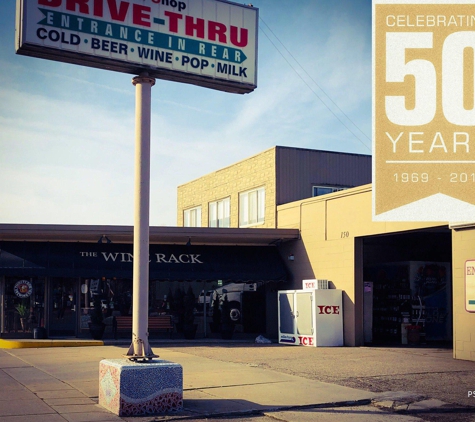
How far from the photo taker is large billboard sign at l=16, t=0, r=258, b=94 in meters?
11.1

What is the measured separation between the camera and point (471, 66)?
12.3 meters

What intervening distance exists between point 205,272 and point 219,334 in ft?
8.69

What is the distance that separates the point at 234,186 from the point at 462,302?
15221 mm

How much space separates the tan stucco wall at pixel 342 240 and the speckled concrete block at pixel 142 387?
11.8m

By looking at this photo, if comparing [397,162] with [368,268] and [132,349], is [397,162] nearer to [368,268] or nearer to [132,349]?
[132,349]

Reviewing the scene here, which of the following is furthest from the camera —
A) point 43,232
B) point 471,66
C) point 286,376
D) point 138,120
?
point 43,232

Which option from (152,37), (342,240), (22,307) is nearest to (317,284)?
(342,240)

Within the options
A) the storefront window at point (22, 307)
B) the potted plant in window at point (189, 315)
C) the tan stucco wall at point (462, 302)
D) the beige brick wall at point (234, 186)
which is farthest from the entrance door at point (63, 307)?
the tan stucco wall at point (462, 302)

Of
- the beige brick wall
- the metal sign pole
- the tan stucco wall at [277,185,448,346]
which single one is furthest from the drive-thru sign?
the beige brick wall

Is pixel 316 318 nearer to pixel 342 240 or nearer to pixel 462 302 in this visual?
pixel 342 240

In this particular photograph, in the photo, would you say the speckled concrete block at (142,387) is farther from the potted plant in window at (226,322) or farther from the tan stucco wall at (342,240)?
the potted plant in window at (226,322)

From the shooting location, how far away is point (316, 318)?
2267cm

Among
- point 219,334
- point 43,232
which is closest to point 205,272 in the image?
point 219,334

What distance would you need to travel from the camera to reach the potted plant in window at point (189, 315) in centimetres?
2584
